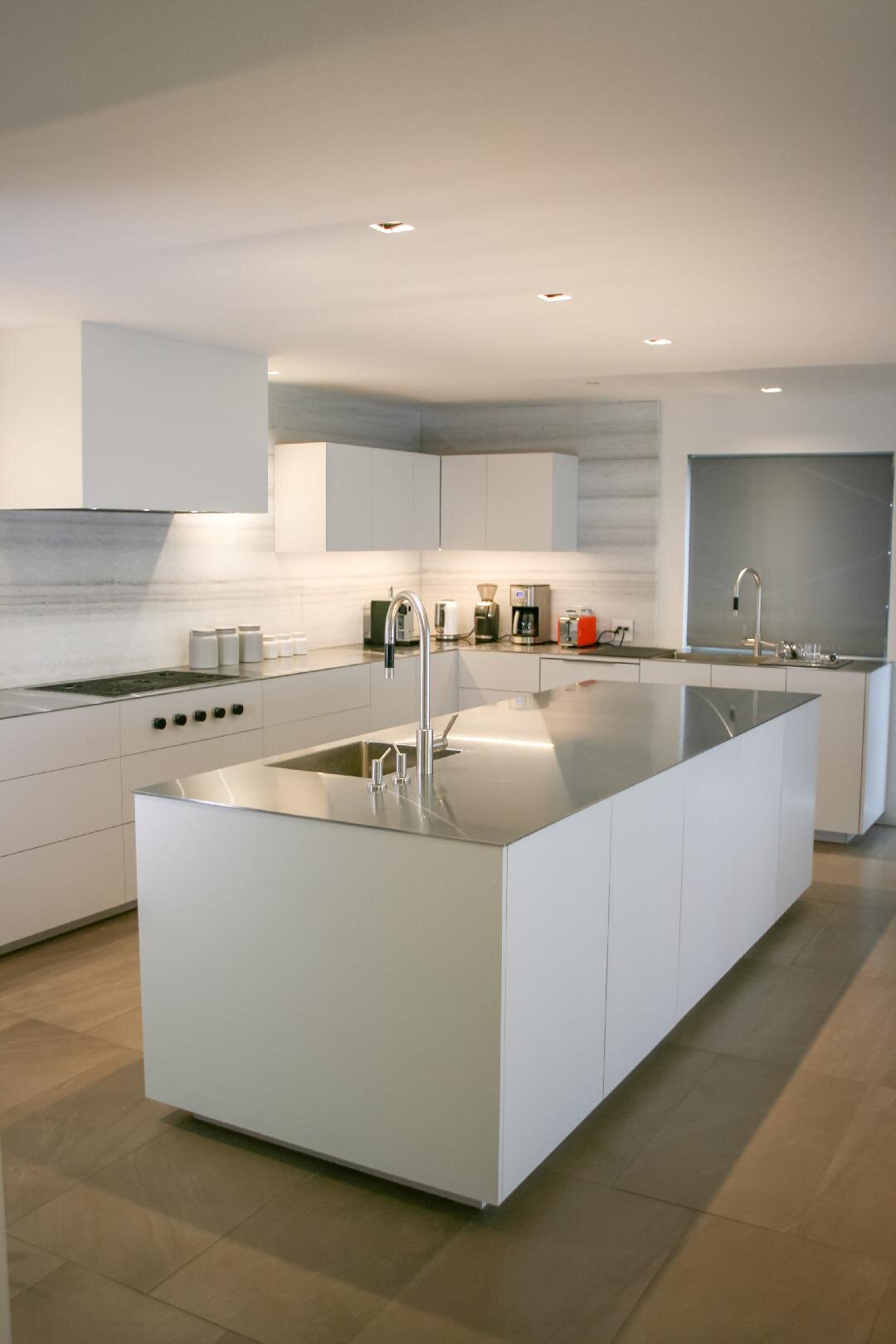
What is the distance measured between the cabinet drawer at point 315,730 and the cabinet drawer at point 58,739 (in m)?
0.90

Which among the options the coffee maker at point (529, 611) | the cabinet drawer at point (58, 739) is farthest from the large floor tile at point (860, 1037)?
the coffee maker at point (529, 611)

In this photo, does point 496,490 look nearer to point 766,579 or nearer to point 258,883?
point 766,579

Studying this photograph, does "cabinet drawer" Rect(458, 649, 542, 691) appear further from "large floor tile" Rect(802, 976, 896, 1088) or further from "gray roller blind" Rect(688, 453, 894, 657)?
"large floor tile" Rect(802, 976, 896, 1088)

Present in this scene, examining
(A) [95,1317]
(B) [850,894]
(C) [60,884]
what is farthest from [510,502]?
(A) [95,1317]

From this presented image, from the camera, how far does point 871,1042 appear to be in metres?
3.72

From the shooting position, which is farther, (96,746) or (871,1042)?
(96,746)

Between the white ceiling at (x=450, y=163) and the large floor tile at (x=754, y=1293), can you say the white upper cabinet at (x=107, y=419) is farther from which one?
the large floor tile at (x=754, y=1293)

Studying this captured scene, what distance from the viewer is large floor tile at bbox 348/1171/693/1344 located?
234 cm

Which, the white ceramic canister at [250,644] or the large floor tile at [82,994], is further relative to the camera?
the white ceramic canister at [250,644]

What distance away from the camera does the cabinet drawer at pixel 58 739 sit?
13.9 feet

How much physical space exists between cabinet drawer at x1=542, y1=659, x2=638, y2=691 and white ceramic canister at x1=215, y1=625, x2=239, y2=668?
5.66 feet

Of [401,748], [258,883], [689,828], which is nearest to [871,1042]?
[689,828]

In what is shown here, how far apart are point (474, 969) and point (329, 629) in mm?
4496

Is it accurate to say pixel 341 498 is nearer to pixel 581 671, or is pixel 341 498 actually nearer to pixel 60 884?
pixel 581 671
